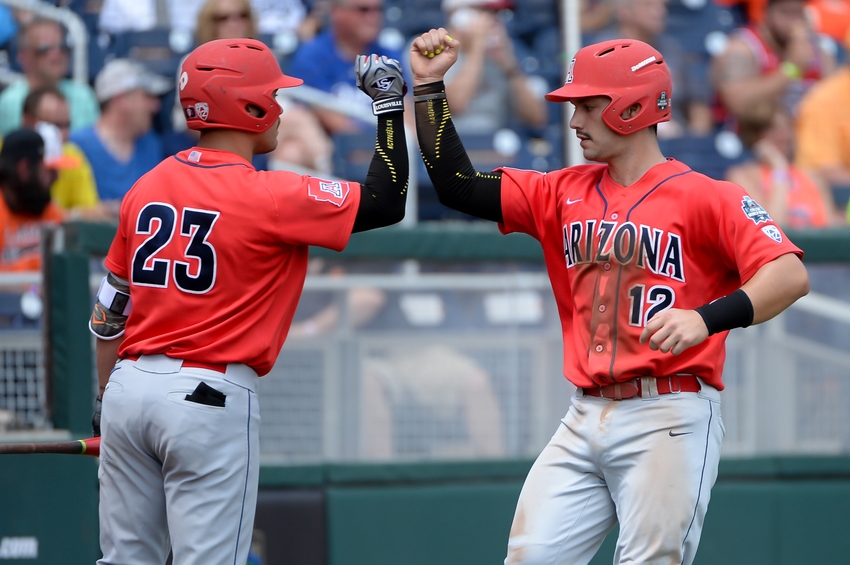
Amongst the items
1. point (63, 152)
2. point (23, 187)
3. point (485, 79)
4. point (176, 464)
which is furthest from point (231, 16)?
point (176, 464)

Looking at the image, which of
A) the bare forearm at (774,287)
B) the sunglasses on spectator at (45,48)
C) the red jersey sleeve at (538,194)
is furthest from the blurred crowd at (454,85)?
the bare forearm at (774,287)

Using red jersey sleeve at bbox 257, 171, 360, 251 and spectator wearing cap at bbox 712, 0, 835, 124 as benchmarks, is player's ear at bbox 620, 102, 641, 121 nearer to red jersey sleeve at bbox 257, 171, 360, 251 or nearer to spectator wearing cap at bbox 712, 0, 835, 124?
red jersey sleeve at bbox 257, 171, 360, 251

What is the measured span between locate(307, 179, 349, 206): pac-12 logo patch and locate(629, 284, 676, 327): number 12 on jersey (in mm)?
910

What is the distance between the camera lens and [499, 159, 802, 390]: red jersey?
326cm

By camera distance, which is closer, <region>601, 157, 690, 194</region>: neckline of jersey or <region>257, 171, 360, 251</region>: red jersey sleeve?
<region>257, 171, 360, 251</region>: red jersey sleeve

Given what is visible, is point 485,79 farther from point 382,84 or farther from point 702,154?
point 382,84

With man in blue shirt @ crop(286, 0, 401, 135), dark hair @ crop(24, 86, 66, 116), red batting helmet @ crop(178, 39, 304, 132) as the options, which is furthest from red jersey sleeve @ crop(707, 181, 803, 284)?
dark hair @ crop(24, 86, 66, 116)

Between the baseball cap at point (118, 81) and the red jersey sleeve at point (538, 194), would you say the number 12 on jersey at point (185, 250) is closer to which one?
the red jersey sleeve at point (538, 194)

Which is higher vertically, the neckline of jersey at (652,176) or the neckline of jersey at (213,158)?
the neckline of jersey at (213,158)

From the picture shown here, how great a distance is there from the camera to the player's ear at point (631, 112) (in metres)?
3.37

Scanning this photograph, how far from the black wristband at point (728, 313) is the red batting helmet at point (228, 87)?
1423mm

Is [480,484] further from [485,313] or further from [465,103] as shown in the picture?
[465,103]

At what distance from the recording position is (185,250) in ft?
10.5

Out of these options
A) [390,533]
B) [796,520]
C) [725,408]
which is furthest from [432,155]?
[796,520]
